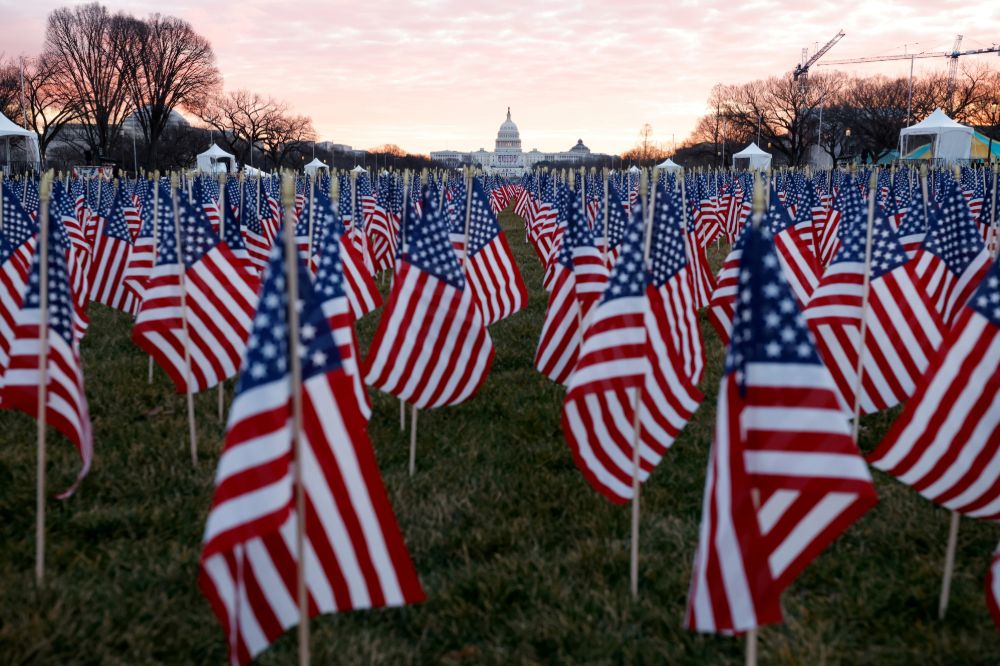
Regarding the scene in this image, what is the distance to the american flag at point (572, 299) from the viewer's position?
6492mm

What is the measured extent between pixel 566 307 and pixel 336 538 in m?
3.67

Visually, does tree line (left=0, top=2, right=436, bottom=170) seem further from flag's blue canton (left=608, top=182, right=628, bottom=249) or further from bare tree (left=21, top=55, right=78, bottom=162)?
flag's blue canton (left=608, top=182, right=628, bottom=249)

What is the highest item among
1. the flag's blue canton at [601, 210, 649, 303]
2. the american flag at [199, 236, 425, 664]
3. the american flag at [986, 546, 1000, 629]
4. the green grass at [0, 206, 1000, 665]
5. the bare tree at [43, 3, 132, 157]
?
the bare tree at [43, 3, 132, 157]

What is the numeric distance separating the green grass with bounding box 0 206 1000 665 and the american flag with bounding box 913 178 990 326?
4.00 feet

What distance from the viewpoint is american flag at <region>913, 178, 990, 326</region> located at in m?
6.75

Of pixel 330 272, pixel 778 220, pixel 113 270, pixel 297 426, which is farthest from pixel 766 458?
pixel 113 270

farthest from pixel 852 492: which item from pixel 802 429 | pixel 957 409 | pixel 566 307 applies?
pixel 566 307

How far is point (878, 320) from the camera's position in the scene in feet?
19.4

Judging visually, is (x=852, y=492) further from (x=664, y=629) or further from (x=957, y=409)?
(x=664, y=629)

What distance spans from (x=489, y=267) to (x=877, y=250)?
3.67 m

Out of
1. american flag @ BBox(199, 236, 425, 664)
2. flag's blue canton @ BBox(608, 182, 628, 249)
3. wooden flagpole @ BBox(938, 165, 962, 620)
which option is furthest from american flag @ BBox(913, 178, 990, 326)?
american flag @ BBox(199, 236, 425, 664)

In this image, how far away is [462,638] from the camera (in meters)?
4.08

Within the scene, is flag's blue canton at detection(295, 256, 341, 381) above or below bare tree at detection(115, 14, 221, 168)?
below

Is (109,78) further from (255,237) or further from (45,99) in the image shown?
(255,237)
